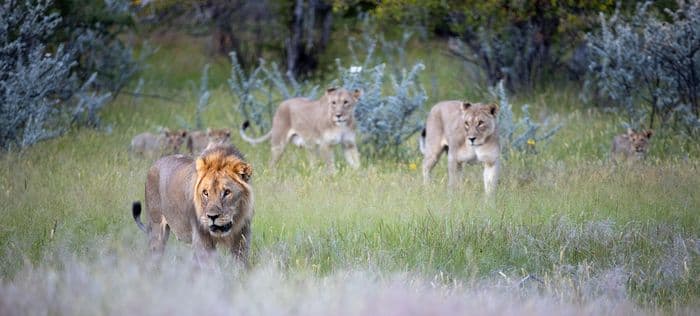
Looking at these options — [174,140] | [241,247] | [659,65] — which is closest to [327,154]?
[174,140]

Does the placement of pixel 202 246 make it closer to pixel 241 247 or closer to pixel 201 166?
pixel 241 247

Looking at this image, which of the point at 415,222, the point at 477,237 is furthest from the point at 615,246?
the point at 415,222

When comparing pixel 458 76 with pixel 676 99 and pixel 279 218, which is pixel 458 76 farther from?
pixel 279 218

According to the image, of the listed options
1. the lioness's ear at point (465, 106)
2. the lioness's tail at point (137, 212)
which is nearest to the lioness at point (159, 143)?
the lioness's ear at point (465, 106)

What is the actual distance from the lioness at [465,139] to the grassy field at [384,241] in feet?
0.75

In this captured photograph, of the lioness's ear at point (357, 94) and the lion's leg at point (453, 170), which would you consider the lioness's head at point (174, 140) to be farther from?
the lion's leg at point (453, 170)

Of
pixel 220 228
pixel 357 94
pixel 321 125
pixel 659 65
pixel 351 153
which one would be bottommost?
pixel 351 153

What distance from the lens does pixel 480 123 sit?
10305 millimetres

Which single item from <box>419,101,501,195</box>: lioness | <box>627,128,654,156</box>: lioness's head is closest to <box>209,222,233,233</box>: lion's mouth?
<box>419,101,501,195</box>: lioness

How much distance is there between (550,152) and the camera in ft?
42.3

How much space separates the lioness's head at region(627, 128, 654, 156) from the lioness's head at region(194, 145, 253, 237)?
6.39 metres

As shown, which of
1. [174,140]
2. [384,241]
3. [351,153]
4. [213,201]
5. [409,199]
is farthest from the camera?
[174,140]

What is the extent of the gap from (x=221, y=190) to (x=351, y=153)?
6.14m

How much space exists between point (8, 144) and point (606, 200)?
672 centimetres
